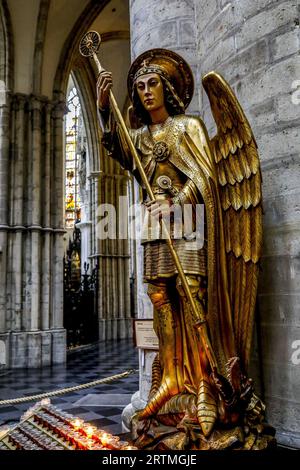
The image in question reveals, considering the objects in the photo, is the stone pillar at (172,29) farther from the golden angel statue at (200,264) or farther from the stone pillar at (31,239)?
the stone pillar at (31,239)

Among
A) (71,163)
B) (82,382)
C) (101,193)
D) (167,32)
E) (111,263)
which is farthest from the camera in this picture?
(71,163)

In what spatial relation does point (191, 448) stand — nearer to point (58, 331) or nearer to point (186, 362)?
point (186, 362)

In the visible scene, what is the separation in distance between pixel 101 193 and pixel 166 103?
13.3 m

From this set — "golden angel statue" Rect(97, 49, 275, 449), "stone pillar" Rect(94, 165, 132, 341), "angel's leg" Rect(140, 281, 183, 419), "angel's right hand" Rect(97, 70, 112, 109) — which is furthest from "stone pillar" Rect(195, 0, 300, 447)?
"stone pillar" Rect(94, 165, 132, 341)

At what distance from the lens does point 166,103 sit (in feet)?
7.84

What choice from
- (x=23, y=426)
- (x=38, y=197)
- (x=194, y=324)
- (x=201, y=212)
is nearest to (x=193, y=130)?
(x=201, y=212)

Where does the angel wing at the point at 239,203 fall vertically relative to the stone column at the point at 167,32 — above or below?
Answer: below

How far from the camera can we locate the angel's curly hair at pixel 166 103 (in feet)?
7.71

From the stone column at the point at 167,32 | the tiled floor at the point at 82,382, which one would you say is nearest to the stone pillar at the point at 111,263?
the tiled floor at the point at 82,382

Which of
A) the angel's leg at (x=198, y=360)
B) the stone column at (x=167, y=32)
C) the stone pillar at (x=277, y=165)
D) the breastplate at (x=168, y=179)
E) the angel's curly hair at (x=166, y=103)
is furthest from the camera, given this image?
the stone column at (x=167, y=32)

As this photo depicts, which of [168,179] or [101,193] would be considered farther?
[101,193]

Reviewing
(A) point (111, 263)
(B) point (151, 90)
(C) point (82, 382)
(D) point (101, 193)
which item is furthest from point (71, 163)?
(B) point (151, 90)

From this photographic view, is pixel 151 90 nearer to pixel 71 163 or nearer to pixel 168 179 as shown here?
pixel 168 179
